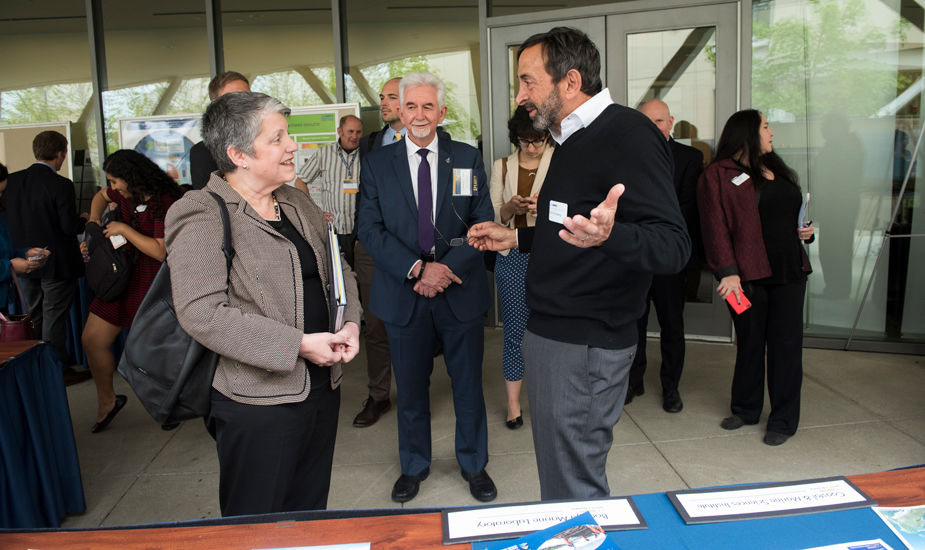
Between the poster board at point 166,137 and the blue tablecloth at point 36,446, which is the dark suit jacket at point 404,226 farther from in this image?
the poster board at point 166,137

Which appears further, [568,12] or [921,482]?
[568,12]

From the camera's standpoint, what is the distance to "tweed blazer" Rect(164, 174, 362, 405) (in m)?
1.48

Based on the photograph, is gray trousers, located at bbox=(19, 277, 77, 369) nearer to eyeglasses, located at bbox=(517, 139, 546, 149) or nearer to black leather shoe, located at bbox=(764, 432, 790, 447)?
eyeglasses, located at bbox=(517, 139, 546, 149)

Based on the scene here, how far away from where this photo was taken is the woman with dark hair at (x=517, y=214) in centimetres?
309

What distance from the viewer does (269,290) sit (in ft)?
5.20

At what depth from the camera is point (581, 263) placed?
161cm

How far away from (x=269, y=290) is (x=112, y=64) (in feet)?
20.6

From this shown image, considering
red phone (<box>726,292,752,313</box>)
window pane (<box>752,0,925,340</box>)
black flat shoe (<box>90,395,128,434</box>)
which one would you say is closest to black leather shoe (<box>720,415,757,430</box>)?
red phone (<box>726,292,752,313</box>)

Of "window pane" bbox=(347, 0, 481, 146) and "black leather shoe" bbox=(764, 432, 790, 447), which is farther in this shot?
"window pane" bbox=(347, 0, 481, 146)

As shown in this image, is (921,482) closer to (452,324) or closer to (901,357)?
(452,324)

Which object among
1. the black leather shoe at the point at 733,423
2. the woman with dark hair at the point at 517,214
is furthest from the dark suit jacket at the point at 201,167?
the black leather shoe at the point at 733,423

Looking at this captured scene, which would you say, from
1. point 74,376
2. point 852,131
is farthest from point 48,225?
point 852,131

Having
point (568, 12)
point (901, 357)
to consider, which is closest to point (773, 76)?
point (568, 12)

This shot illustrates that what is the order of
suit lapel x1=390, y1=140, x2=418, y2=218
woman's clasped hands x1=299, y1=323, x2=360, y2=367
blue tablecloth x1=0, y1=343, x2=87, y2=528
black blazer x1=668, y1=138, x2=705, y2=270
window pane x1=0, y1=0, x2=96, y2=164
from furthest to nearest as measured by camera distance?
window pane x1=0, y1=0, x2=96, y2=164 < black blazer x1=668, y1=138, x2=705, y2=270 < suit lapel x1=390, y1=140, x2=418, y2=218 < blue tablecloth x1=0, y1=343, x2=87, y2=528 < woman's clasped hands x1=299, y1=323, x2=360, y2=367
